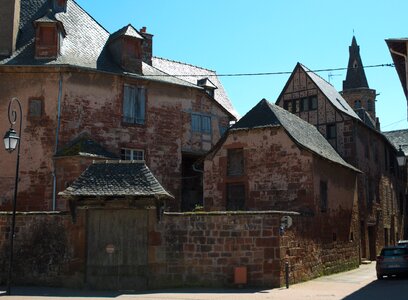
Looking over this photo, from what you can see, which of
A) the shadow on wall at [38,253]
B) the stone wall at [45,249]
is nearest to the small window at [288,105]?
the stone wall at [45,249]

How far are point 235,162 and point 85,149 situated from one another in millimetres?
6643

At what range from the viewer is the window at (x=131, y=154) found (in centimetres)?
2456

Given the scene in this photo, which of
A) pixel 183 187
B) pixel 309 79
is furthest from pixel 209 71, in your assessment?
pixel 183 187

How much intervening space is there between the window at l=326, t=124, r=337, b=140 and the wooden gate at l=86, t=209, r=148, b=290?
54.1 ft

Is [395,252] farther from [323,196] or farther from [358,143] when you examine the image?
[358,143]

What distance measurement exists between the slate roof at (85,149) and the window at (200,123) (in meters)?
5.25

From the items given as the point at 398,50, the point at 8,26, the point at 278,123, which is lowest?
the point at 278,123

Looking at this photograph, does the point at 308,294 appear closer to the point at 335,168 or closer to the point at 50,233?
the point at 50,233

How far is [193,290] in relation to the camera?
15.0 m

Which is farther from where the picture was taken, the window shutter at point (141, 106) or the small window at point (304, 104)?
the small window at point (304, 104)

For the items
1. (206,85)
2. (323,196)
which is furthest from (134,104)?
(323,196)

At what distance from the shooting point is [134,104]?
2506 cm

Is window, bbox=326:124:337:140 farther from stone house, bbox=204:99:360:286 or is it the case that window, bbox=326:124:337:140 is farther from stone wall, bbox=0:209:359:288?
stone wall, bbox=0:209:359:288

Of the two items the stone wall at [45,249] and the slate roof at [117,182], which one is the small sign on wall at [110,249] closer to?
the stone wall at [45,249]
